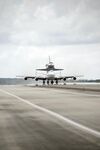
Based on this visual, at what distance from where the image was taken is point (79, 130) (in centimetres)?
1259

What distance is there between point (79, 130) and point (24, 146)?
124 inches

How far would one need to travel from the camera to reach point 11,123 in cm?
1506

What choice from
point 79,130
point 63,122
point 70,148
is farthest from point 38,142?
point 63,122

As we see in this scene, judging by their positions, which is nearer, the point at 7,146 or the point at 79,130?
the point at 7,146

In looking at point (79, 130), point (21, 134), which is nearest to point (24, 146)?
point (21, 134)

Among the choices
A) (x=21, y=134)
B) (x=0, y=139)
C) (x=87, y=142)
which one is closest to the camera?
(x=87, y=142)

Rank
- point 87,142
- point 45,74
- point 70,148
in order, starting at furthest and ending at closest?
point 45,74 → point 87,142 → point 70,148

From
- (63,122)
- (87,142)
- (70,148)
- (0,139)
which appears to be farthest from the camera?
(63,122)

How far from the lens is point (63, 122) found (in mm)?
15055

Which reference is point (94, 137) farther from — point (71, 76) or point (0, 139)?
point (71, 76)

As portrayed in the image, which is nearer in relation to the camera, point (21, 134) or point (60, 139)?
point (60, 139)

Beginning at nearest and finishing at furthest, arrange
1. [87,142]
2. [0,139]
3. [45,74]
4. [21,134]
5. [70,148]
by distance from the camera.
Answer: [70,148]
[87,142]
[0,139]
[21,134]
[45,74]

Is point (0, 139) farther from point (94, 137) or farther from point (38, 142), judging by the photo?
point (94, 137)

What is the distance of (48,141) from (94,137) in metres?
1.36
